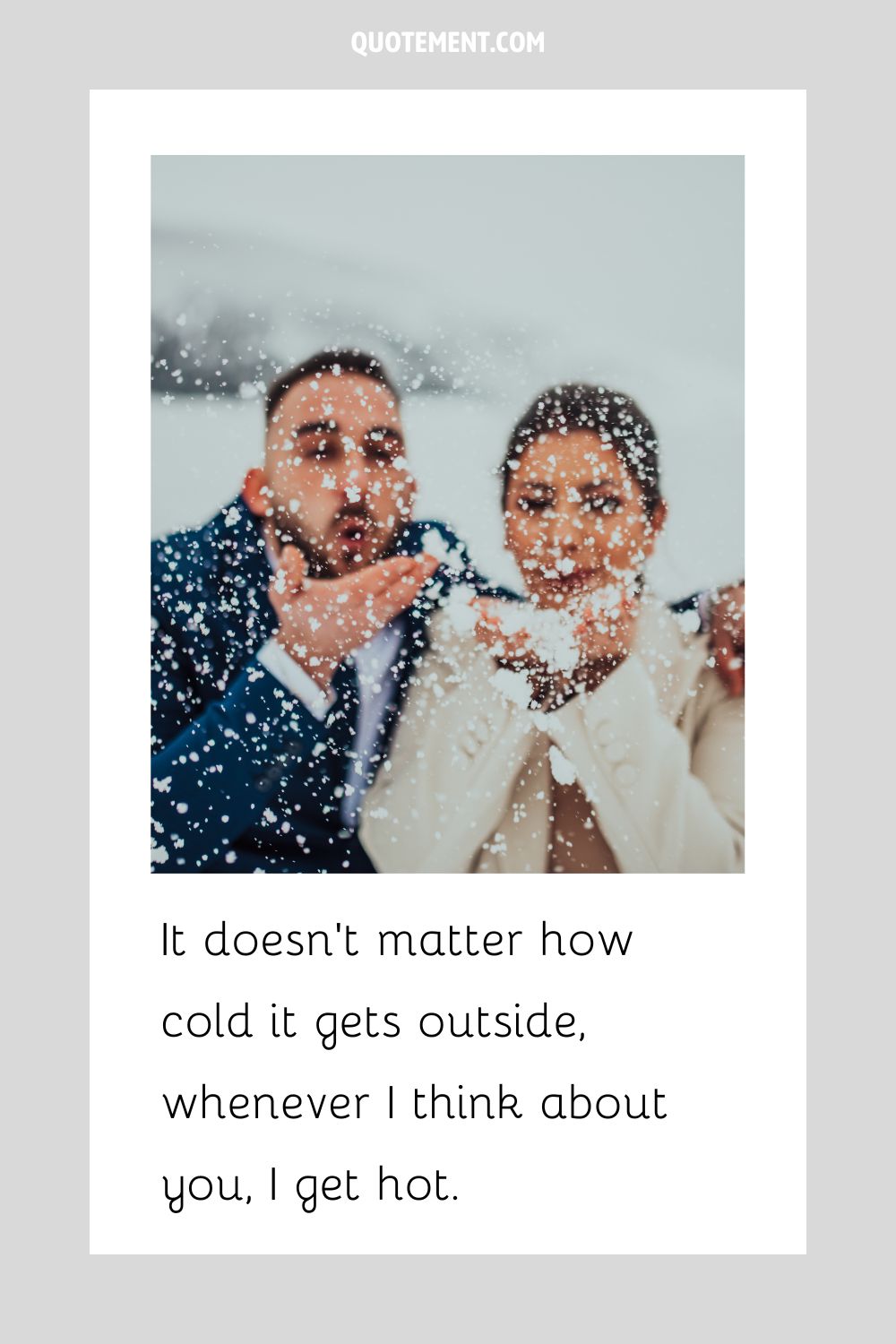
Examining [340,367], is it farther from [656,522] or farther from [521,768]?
[521,768]

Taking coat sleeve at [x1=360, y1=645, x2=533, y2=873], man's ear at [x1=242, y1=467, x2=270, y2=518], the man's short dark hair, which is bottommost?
coat sleeve at [x1=360, y1=645, x2=533, y2=873]

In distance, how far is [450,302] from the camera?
59.2 inches

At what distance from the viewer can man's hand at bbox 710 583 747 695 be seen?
154 centimetres

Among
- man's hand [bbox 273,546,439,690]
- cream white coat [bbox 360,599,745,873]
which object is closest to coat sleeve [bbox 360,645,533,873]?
cream white coat [bbox 360,599,745,873]

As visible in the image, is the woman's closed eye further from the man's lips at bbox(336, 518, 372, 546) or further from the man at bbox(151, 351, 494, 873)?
the man's lips at bbox(336, 518, 372, 546)

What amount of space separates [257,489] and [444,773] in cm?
50

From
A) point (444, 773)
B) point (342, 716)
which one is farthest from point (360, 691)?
point (444, 773)

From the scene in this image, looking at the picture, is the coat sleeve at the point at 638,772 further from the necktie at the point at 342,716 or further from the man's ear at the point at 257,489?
the man's ear at the point at 257,489

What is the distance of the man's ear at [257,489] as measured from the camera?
1508 millimetres

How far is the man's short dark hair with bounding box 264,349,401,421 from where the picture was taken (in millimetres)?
1497

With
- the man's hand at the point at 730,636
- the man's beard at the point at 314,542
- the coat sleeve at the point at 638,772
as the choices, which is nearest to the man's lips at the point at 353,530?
the man's beard at the point at 314,542

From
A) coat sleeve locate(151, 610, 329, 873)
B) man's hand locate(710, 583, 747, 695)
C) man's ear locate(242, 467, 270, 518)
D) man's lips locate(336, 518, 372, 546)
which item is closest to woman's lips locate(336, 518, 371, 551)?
man's lips locate(336, 518, 372, 546)

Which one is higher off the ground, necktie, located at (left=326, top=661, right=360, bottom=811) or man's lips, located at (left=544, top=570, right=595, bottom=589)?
man's lips, located at (left=544, top=570, right=595, bottom=589)

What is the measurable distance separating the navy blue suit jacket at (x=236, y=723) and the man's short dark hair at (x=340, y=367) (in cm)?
20
